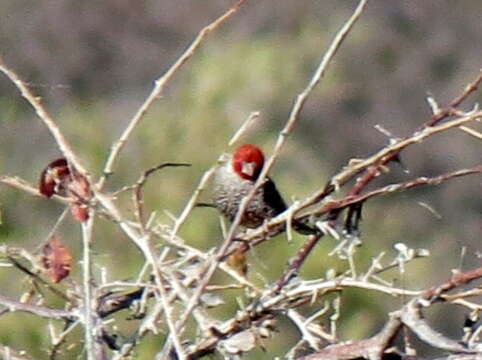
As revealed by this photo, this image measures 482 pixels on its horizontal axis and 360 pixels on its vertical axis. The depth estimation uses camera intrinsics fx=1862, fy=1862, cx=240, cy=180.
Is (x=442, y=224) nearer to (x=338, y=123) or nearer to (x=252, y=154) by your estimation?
(x=338, y=123)

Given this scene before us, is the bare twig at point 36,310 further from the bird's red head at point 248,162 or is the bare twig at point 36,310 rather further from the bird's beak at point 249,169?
the bird's beak at point 249,169

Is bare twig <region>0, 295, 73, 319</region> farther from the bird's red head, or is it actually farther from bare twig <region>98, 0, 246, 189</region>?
the bird's red head

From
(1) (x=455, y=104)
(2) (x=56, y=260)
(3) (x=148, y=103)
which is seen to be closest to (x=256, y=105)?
(2) (x=56, y=260)

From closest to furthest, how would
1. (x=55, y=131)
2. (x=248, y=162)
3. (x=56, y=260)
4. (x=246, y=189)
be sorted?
(x=55, y=131) → (x=56, y=260) → (x=248, y=162) → (x=246, y=189)

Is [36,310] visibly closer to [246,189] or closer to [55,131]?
[55,131]

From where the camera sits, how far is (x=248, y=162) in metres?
4.54

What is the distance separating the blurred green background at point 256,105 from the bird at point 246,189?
7.29 ft

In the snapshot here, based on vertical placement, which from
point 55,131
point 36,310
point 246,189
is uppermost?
point 55,131

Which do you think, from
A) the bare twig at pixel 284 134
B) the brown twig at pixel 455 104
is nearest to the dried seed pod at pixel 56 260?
the bare twig at pixel 284 134

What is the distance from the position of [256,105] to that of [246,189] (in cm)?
663

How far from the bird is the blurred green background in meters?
2.22

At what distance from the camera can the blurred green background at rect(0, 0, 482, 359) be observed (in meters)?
9.09

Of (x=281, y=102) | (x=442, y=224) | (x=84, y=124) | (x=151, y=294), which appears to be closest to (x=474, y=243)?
(x=442, y=224)

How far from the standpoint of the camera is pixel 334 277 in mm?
2793
